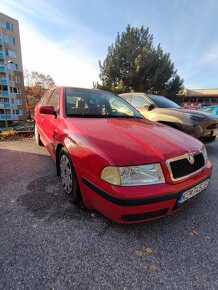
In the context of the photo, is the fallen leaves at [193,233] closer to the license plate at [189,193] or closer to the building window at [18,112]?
the license plate at [189,193]

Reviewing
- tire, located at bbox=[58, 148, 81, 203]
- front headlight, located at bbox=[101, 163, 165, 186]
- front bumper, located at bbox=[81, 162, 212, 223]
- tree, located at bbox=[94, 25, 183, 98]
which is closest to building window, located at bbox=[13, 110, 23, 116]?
tree, located at bbox=[94, 25, 183, 98]

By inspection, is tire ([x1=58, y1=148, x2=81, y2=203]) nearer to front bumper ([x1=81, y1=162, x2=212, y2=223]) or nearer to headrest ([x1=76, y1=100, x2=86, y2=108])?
front bumper ([x1=81, y1=162, x2=212, y2=223])

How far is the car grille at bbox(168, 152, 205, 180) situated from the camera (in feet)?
5.43

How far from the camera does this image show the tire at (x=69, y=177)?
2010mm

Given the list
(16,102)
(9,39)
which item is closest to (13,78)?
(16,102)

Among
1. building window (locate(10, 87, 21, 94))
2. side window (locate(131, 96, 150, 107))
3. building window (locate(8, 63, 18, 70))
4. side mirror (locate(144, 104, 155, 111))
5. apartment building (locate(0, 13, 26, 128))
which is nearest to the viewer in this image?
side mirror (locate(144, 104, 155, 111))

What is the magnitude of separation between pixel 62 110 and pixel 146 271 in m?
2.19

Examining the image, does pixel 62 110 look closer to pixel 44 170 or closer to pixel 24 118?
pixel 44 170

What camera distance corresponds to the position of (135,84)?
58.2ft

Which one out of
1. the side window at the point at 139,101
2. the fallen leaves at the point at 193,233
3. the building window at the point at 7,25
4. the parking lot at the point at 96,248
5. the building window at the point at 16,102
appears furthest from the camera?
the building window at the point at 16,102

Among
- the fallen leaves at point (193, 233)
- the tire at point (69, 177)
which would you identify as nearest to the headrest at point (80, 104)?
the tire at point (69, 177)

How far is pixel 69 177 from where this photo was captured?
2.19m

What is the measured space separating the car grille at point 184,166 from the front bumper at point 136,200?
9 centimetres

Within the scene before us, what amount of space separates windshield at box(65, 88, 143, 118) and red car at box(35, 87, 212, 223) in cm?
33
